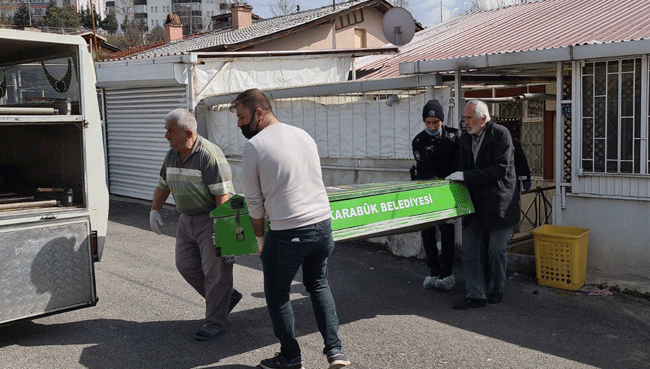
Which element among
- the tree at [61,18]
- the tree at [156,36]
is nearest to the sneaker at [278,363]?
the tree at [156,36]

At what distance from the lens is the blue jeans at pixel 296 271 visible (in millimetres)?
4570

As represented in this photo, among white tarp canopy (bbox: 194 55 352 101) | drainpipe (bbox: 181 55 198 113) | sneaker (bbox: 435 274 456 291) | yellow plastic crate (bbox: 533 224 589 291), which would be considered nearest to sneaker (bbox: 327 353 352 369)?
sneaker (bbox: 435 274 456 291)

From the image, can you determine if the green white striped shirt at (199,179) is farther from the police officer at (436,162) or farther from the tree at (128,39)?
the tree at (128,39)

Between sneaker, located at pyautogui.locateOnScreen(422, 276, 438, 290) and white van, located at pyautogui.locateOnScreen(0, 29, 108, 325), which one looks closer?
white van, located at pyautogui.locateOnScreen(0, 29, 108, 325)

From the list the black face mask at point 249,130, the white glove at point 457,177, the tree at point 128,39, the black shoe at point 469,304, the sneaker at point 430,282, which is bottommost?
Result: the black shoe at point 469,304

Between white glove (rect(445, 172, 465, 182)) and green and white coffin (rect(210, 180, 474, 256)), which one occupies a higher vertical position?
white glove (rect(445, 172, 465, 182))

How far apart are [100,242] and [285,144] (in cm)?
243

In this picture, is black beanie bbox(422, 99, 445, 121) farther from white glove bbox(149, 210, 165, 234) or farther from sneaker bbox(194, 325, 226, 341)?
sneaker bbox(194, 325, 226, 341)

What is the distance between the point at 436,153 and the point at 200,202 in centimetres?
257

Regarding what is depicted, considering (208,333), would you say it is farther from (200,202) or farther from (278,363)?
(200,202)

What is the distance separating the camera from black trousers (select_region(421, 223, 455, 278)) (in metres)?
7.11

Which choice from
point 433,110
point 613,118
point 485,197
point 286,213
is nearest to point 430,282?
point 485,197

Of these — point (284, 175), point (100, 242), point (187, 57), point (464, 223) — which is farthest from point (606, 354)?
point (187, 57)

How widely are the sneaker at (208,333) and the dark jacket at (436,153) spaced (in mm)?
2651
